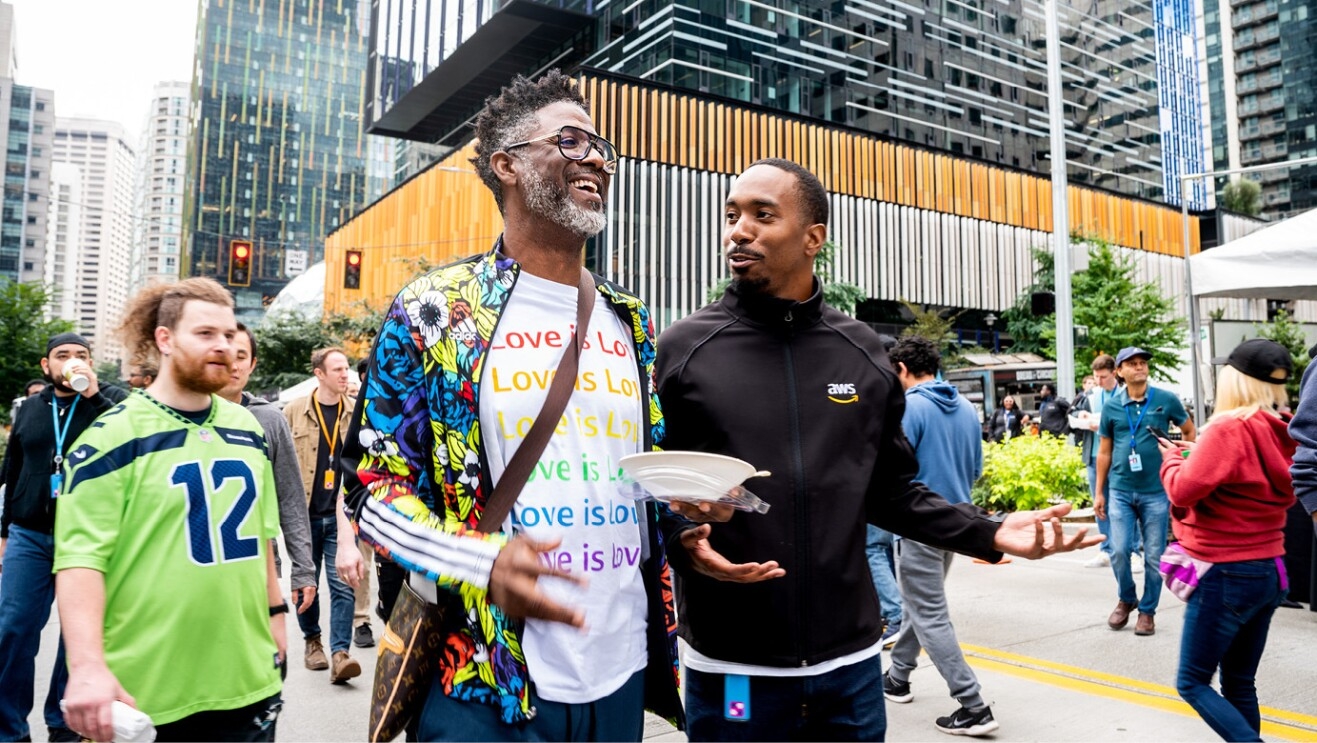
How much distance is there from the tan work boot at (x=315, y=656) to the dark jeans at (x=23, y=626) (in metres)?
1.66

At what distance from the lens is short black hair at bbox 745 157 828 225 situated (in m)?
2.66

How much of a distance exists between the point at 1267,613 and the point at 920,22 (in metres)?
42.2

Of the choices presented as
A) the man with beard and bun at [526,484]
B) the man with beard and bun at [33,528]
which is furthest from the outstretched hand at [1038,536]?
the man with beard and bun at [33,528]

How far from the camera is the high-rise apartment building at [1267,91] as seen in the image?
92375 mm

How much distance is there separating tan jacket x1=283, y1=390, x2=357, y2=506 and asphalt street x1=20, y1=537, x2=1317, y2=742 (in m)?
1.41

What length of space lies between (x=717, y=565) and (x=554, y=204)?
3.22ft

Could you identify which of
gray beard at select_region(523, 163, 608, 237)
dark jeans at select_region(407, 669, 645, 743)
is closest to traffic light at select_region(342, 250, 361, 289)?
gray beard at select_region(523, 163, 608, 237)

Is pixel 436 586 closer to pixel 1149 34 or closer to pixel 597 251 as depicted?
pixel 597 251

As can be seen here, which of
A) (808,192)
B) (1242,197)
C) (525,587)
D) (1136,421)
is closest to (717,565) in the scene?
(525,587)

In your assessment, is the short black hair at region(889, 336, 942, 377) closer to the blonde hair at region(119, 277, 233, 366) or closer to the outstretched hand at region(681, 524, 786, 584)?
the outstretched hand at region(681, 524, 786, 584)

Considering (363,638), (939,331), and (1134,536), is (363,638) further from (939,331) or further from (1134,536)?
(939,331)

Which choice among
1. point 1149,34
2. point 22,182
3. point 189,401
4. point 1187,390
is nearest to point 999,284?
point 1187,390

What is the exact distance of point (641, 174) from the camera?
29609mm

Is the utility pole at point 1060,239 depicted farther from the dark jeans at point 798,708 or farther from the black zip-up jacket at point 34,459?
the black zip-up jacket at point 34,459
